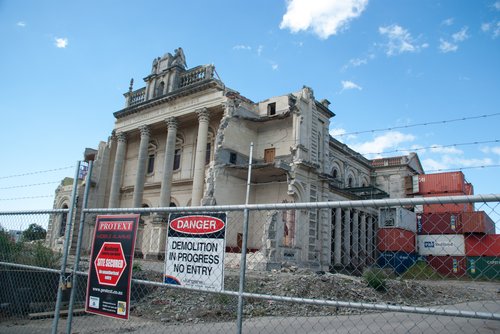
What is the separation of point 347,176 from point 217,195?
1799 cm

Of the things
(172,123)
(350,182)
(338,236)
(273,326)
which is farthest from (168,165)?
(273,326)

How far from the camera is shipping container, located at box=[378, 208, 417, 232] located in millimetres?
30484

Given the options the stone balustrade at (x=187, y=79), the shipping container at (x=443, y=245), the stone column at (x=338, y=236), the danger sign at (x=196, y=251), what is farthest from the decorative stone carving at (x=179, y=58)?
the danger sign at (x=196, y=251)

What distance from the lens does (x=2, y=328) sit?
25.8ft

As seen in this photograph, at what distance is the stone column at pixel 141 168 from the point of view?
94.4 ft

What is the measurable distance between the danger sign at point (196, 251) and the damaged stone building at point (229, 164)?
49.3 ft

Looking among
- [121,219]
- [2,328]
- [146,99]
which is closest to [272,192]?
[146,99]

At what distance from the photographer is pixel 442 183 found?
38.2 meters

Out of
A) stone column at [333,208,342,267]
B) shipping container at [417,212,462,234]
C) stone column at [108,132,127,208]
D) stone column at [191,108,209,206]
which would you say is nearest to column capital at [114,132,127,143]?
stone column at [108,132,127,208]

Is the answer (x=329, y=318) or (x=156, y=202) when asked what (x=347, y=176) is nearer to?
(x=156, y=202)

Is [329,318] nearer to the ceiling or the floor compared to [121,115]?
nearer to the floor

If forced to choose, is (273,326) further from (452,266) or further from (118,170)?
(118,170)

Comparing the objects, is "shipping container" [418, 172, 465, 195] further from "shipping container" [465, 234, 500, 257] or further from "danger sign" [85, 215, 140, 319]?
"danger sign" [85, 215, 140, 319]

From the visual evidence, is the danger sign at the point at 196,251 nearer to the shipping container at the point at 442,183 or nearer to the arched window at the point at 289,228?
the arched window at the point at 289,228
